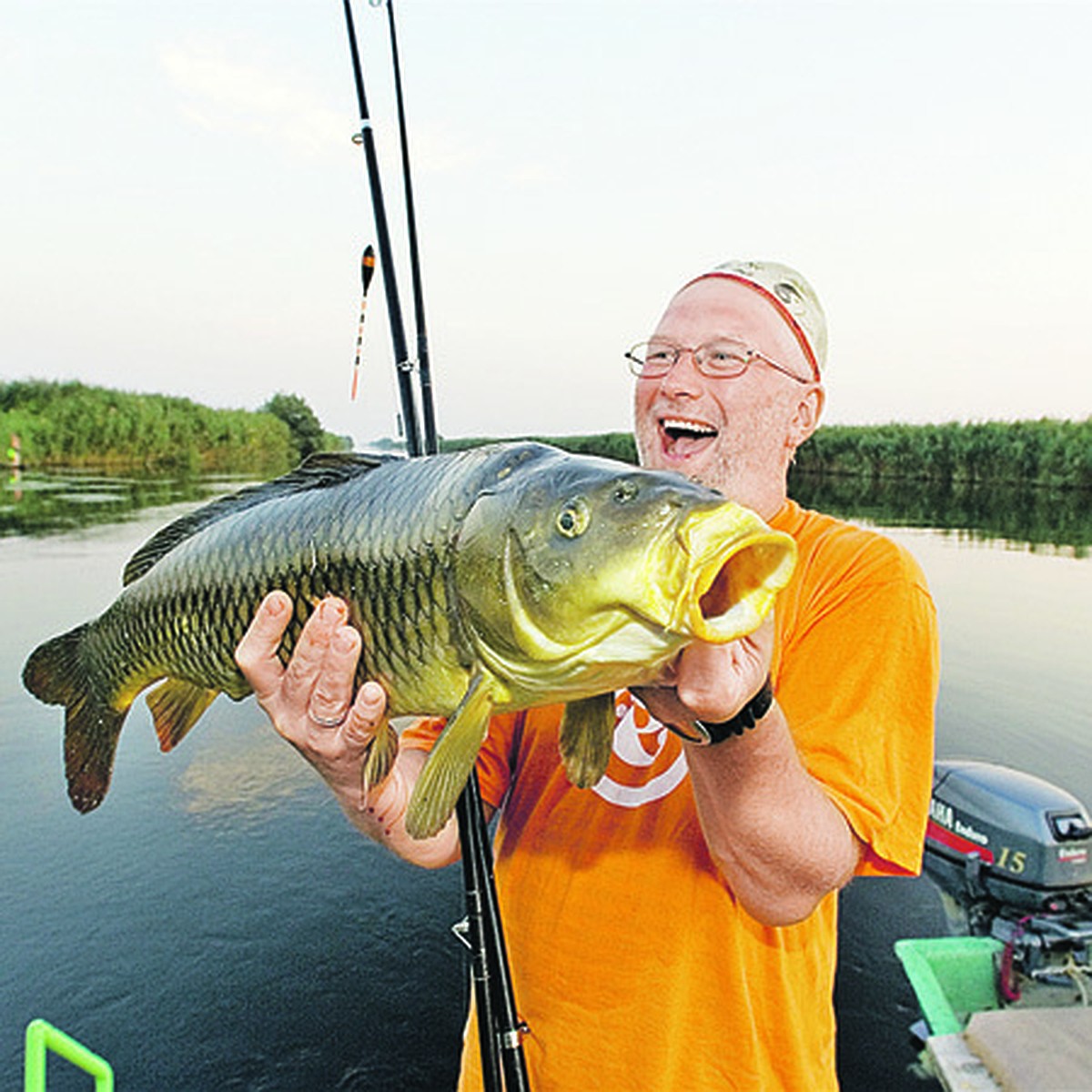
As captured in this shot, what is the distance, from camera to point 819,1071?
1.86 metres

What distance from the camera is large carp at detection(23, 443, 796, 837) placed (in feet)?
3.78

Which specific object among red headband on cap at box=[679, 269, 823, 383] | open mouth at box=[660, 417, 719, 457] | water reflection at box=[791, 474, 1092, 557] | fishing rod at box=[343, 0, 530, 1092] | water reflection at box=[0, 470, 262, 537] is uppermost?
→ red headband on cap at box=[679, 269, 823, 383]

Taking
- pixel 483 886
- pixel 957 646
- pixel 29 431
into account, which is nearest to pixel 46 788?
pixel 483 886

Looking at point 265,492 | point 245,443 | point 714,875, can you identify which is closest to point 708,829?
A: point 714,875

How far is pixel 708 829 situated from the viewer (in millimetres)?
1577

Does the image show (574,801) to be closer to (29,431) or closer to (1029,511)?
(1029,511)

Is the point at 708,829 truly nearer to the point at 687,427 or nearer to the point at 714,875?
the point at 714,875

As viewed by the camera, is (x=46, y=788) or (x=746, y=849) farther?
(x=46, y=788)

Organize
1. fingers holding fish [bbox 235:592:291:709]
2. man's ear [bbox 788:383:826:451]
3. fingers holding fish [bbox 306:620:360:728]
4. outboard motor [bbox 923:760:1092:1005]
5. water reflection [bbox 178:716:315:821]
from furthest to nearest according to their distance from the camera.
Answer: water reflection [bbox 178:716:315:821]
outboard motor [bbox 923:760:1092:1005]
man's ear [bbox 788:383:826:451]
fingers holding fish [bbox 235:592:291:709]
fingers holding fish [bbox 306:620:360:728]

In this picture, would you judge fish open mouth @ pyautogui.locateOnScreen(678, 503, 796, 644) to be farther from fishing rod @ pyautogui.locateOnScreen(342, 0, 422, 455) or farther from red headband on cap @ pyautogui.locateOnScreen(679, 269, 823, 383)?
fishing rod @ pyautogui.locateOnScreen(342, 0, 422, 455)

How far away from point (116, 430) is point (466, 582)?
4780 cm

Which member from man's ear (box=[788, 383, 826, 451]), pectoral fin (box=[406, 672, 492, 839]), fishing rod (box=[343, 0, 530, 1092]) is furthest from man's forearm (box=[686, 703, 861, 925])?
man's ear (box=[788, 383, 826, 451])

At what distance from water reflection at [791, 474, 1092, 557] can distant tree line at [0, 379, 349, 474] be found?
27931mm

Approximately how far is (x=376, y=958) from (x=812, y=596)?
4587 millimetres
